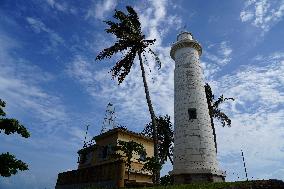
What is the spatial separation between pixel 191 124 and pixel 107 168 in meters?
7.55

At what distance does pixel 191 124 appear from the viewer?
69.2 feet

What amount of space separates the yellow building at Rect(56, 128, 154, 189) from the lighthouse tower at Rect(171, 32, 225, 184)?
4.29 metres

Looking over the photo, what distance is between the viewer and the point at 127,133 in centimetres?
2700

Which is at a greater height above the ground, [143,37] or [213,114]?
[143,37]

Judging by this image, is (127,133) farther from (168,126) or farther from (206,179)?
(168,126)

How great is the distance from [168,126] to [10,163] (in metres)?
30.0

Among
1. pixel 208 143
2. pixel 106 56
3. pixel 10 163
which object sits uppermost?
pixel 106 56

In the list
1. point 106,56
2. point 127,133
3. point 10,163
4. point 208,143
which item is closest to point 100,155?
point 127,133

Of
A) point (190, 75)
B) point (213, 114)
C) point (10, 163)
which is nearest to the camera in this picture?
point (10, 163)

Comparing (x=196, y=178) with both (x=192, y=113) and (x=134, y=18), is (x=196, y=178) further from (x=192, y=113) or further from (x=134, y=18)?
(x=134, y=18)

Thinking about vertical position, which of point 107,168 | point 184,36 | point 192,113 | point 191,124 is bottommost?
point 107,168

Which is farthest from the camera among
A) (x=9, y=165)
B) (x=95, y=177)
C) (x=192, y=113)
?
(x=192, y=113)

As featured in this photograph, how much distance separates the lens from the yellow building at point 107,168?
1923 cm

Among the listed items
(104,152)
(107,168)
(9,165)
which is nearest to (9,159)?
(9,165)
